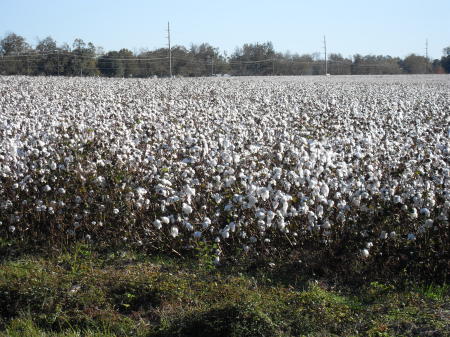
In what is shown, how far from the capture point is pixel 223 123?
11.5 metres

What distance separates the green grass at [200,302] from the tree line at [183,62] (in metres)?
41.4

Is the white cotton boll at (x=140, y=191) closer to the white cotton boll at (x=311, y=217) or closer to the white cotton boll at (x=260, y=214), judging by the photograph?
the white cotton boll at (x=260, y=214)

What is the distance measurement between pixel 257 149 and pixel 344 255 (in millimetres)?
2830

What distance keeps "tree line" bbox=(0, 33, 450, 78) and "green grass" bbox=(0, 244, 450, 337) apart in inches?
1631

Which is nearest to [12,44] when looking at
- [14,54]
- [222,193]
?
[14,54]

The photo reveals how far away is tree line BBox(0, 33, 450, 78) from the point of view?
5038 centimetres

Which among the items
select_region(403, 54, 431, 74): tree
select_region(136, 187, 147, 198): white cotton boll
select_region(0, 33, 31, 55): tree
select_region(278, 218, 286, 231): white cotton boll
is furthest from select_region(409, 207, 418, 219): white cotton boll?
select_region(403, 54, 431, 74): tree

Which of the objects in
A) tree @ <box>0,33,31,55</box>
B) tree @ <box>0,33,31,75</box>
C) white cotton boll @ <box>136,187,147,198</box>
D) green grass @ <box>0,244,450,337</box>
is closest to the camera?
green grass @ <box>0,244,450,337</box>

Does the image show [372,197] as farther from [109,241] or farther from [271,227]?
[109,241]

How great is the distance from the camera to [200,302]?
5.34 m

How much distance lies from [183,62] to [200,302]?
60.7 meters

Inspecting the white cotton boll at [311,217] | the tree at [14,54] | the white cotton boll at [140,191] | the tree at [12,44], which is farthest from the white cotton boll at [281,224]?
the tree at [12,44]

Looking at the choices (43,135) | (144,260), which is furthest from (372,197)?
(43,135)

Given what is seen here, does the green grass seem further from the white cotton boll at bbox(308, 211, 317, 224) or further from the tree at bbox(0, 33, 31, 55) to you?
the tree at bbox(0, 33, 31, 55)
